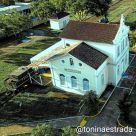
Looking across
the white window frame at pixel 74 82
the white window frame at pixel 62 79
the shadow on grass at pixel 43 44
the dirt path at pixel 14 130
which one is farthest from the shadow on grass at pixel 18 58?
the dirt path at pixel 14 130

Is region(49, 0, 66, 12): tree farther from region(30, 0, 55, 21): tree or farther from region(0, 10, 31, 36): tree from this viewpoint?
region(0, 10, 31, 36): tree

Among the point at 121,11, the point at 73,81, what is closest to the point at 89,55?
the point at 73,81

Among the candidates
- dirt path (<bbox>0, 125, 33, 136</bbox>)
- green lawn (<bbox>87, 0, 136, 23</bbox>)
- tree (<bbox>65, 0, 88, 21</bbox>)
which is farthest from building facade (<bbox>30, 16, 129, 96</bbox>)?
green lawn (<bbox>87, 0, 136, 23</bbox>)

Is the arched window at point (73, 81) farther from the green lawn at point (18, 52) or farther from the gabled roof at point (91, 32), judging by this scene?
the green lawn at point (18, 52)

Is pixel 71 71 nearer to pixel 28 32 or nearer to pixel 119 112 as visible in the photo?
pixel 119 112

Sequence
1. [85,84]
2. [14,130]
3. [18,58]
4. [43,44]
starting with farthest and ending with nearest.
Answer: [43,44], [18,58], [85,84], [14,130]

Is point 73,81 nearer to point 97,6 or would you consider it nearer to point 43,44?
point 43,44
